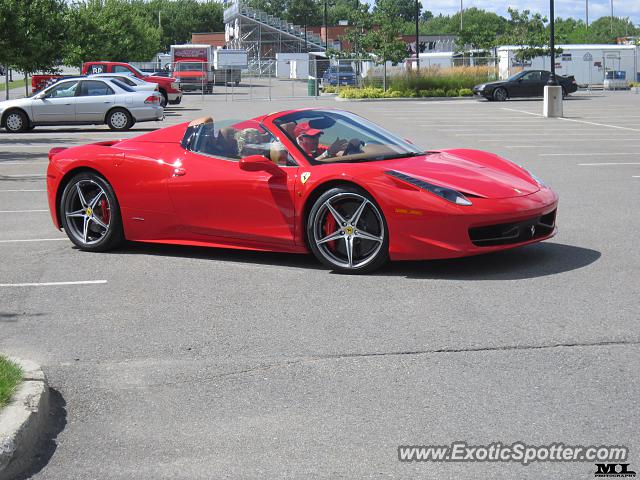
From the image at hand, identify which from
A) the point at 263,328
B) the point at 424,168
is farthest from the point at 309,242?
the point at 263,328

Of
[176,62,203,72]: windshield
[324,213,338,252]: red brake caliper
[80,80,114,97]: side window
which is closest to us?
[324,213,338,252]: red brake caliper

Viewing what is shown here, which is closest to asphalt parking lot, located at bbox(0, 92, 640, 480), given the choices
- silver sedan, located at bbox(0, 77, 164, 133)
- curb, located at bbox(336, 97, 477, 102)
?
silver sedan, located at bbox(0, 77, 164, 133)

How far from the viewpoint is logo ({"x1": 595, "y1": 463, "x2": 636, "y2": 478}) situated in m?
4.04

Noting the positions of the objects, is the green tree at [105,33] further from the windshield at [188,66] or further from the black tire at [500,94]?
the black tire at [500,94]

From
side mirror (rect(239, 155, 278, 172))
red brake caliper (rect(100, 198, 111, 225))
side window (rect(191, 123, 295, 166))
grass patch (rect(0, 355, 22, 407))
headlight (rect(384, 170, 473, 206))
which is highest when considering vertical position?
side window (rect(191, 123, 295, 166))

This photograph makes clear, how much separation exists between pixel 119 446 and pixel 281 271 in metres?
4.02

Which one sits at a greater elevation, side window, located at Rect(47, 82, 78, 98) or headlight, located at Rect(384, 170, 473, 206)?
side window, located at Rect(47, 82, 78, 98)

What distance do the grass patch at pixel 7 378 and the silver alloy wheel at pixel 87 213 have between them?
417cm

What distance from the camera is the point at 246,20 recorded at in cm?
10769

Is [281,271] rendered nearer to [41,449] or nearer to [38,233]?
[38,233]

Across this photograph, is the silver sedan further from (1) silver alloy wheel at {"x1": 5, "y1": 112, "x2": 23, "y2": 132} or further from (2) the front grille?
(2) the front grille

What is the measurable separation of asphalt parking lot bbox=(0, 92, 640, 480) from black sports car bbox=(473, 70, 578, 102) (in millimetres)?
37444

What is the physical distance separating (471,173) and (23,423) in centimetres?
485

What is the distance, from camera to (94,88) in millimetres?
29281
